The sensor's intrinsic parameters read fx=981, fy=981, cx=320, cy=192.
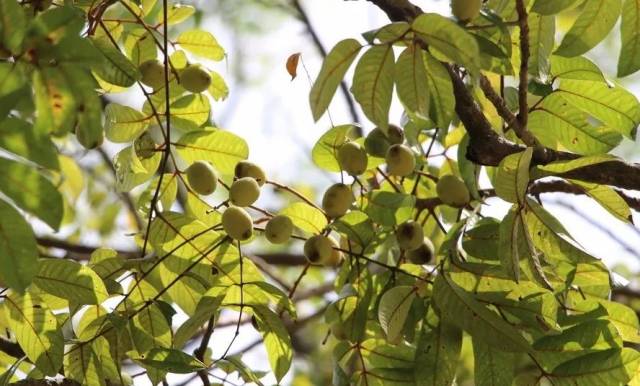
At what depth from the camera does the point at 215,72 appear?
4.48ft

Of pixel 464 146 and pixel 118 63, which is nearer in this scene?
pixel 118 63

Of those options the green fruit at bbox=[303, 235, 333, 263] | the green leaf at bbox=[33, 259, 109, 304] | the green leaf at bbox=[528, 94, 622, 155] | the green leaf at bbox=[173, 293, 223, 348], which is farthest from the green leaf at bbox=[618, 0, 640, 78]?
the green leaf at bbox=[33, 259, 109, 304]

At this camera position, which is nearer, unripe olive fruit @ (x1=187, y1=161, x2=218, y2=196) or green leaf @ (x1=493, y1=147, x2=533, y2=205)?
green leaf @ (x1=493, y1=147, x2=533, y2=205)

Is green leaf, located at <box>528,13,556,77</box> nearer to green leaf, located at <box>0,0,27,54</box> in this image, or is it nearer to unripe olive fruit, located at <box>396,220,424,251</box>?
unripe olive fruit, located at <box>396,220,424,251</box>

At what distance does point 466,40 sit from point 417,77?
0.40 ft

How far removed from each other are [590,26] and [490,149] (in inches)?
7.1

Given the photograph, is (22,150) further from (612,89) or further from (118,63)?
(612,89)

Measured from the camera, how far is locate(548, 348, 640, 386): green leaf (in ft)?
3.58

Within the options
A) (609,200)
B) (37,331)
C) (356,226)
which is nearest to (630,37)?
(609,200)

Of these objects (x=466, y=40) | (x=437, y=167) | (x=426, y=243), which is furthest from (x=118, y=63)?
(x=437, y=167)

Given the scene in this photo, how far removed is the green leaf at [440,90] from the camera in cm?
104

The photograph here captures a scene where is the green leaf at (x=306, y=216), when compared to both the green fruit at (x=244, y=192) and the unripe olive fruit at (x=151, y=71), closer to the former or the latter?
the green fruit at (x=244, y=192)

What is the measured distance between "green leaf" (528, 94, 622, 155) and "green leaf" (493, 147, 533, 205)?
0.19m

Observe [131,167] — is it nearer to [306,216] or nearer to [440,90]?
[306,216]
